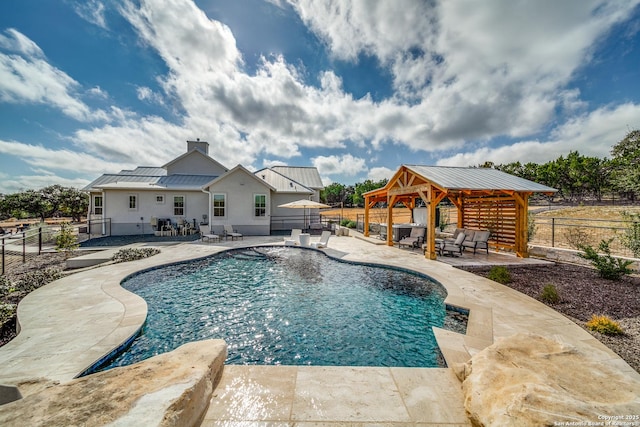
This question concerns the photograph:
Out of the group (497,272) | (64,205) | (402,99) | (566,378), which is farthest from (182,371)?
(64,205)

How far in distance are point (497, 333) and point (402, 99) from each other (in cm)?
1440

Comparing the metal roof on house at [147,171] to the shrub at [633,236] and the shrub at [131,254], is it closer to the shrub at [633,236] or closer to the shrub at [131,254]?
the shrub at [131,254]

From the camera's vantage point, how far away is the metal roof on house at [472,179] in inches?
372

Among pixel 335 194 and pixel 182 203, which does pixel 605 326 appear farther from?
pixel 335 194

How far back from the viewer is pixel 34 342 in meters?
3.79

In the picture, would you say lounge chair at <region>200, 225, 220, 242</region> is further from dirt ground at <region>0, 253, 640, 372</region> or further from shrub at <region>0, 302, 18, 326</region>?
shrub at <region>0, 302, 18, 326</region>

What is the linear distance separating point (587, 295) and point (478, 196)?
25.0 feet

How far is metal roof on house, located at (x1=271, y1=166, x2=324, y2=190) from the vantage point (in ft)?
78.5

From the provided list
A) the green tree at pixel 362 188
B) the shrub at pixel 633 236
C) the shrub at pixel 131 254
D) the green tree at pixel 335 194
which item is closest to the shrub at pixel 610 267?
the shrub at pixel 633 236

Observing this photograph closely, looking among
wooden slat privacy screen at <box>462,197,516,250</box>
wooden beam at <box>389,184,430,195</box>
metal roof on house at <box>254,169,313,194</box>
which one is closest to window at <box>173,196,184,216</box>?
metal roof on house at <box>254,169,313,194</box>

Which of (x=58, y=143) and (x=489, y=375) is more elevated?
(x=58, y=143)

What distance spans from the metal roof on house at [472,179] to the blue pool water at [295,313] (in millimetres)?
4050

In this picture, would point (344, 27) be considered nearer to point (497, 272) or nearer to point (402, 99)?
point (402, 99)

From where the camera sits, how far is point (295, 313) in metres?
5.51
